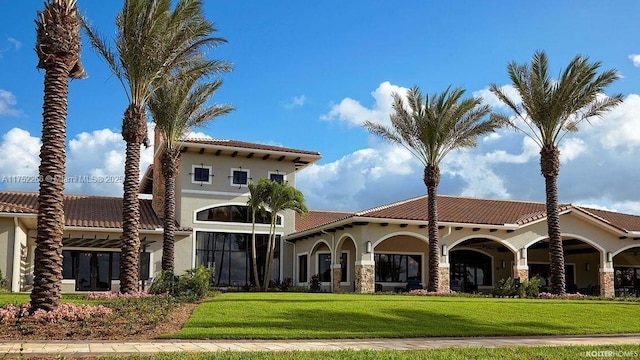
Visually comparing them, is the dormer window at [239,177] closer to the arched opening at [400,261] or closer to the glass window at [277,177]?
the glass window at [277,177]

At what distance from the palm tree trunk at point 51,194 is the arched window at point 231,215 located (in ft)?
69.1

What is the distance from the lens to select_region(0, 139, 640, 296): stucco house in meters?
31.6

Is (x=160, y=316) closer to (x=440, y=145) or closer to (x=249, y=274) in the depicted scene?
(x=440, y=145)

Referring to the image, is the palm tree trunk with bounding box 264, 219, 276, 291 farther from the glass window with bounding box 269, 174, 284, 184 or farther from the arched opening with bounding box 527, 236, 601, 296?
the arched opening with bounding box 527, 236, 601, 296

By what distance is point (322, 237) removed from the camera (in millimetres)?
34844

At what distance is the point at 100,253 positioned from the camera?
3344 cm

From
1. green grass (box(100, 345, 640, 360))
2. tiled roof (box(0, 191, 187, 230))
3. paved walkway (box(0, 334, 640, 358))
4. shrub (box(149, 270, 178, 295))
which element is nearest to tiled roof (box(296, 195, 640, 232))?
tiled roof (box(0, 191, 187, 230))

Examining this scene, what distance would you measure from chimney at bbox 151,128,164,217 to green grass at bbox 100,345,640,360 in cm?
2728

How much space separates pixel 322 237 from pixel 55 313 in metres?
21.7

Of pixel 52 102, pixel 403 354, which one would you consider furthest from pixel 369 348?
pixel 52 102

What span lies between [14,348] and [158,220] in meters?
24.1

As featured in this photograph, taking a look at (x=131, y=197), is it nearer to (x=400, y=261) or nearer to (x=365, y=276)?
(x=365, y=276)

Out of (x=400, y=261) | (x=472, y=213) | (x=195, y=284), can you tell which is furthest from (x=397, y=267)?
(x=195, y=284)

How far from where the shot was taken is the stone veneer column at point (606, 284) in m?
33.2
